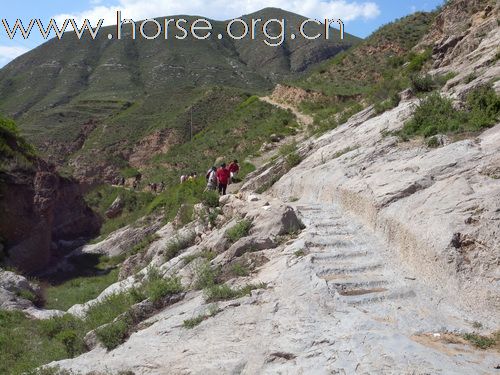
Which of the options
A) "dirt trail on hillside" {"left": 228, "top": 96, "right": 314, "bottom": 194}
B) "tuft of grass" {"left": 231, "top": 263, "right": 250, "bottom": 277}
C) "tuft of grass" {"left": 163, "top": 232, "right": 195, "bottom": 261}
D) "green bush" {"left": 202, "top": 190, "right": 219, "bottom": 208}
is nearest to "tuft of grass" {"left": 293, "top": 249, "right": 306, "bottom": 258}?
"tuft of grass" {"left": 231, "top": 263, "right": 250, "bottom": 277}

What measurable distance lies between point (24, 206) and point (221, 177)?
12525mm

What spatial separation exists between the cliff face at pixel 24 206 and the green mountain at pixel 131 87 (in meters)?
20.5

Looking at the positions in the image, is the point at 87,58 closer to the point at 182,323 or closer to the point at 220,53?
the point at 220,53

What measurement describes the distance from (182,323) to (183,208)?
10254 millimetres

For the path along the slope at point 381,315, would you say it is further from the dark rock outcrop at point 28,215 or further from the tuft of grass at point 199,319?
the dark rock outcrop at point 28,215

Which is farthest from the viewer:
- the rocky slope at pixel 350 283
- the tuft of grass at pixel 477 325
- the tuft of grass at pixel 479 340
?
the tuft of grass at pixel 477 325

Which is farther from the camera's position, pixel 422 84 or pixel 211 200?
Result: pixel 211 200

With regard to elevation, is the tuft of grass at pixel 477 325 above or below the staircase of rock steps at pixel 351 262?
below

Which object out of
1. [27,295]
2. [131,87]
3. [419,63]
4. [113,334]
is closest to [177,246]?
[113,334]

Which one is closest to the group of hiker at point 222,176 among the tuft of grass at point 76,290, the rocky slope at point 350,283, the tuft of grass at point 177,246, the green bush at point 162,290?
the tuft of grass at point 177,246

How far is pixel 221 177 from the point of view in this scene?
13.8 meters

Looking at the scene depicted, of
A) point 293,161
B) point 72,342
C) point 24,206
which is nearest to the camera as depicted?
point 72,342

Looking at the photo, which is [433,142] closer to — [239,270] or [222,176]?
[239,270]

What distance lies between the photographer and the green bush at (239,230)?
8195mm
